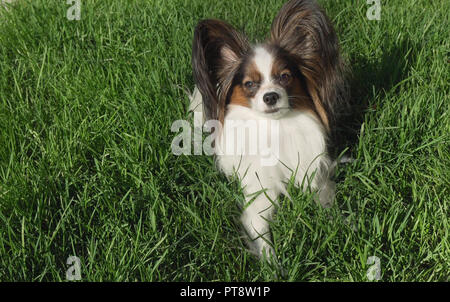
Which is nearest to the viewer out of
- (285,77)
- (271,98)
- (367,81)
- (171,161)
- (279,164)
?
(271,98)

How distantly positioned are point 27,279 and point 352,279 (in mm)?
1265

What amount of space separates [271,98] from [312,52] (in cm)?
37

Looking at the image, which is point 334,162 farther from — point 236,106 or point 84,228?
point 84,228

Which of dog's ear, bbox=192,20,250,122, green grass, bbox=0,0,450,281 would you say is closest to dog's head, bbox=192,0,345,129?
dog's ear, bbox=192,20,250,122

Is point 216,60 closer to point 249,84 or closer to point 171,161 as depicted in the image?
point 249,84

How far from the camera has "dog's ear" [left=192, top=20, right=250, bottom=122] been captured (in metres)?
2.27

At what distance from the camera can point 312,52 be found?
2.33m

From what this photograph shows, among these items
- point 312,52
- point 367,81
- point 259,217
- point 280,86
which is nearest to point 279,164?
point 259,217

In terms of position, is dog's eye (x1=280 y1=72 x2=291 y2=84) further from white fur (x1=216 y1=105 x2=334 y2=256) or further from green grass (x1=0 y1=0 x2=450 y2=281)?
green grass (x1=0 y1=0 x2=450 y2=281)

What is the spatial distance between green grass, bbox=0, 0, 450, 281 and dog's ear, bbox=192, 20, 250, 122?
1.14 ft

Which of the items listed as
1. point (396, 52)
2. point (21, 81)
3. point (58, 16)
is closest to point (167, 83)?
point (21, 81)

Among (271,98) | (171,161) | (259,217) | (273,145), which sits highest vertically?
(271,98)
